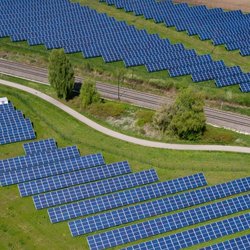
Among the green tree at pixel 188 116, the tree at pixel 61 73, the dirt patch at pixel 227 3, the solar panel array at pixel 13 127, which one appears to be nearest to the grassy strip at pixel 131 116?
the green tree at pixel 188 116

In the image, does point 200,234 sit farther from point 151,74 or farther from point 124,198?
point 151,74

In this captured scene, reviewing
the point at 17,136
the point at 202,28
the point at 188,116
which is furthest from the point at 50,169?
the point at 202,28

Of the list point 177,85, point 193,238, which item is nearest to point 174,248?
point 193,238

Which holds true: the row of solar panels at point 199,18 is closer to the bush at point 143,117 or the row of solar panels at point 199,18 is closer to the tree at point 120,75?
the tree at point 120,75

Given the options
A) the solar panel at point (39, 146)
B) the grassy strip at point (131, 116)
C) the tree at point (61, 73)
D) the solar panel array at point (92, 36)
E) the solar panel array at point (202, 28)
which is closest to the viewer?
the solar panel at point (39, 146)

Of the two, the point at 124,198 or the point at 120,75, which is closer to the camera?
the point at 124,198
